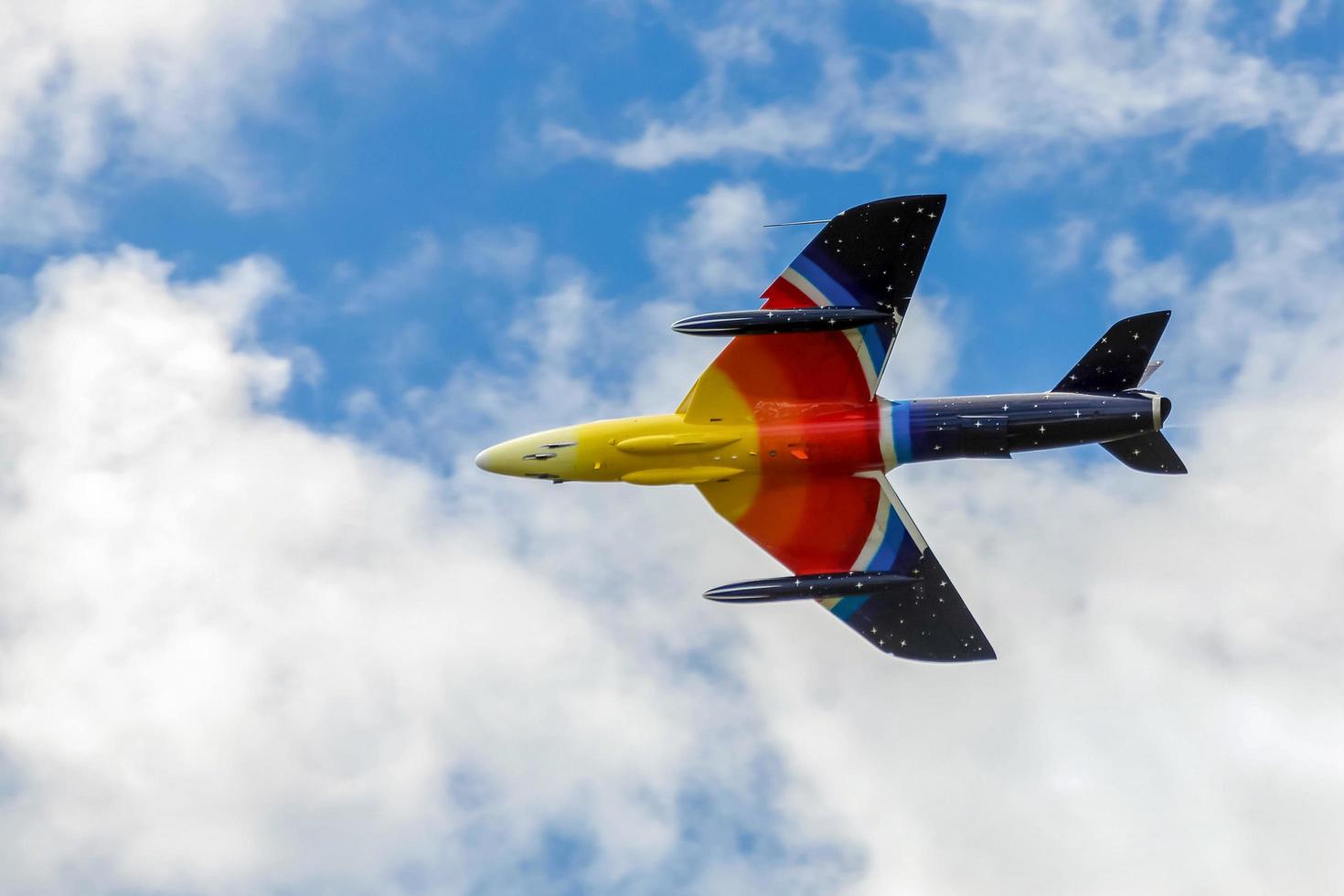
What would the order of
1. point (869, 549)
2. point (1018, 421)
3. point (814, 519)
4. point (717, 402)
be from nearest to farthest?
point (1018, 421)
point (717, 402)
point (814, 519)
point (869, 549)

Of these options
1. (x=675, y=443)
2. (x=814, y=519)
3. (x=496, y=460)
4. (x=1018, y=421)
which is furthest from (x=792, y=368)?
(x=496, y=460)

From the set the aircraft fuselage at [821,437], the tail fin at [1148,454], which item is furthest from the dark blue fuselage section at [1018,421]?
the tail fin at [1148,454]

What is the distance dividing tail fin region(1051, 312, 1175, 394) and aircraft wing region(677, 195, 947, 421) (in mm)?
4658

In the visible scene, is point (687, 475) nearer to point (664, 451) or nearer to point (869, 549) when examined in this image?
point (664, 451)

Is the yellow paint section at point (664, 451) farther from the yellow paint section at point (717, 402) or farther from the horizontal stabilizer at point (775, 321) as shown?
the horizontal stabilizer at point (775, 321)

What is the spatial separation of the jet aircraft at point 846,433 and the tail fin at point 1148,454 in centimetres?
4

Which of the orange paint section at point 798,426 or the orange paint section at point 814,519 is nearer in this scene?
the orange paint section at point 798,426

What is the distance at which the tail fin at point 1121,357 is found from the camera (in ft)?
→ 139

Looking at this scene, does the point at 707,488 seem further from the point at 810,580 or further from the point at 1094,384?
the point at 1094,384

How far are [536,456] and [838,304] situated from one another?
27.8 feet

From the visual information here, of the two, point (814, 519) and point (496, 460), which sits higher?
point (496, 460)

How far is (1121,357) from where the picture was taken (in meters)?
42.5

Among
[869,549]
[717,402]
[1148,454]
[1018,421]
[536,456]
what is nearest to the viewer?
[1018,421]

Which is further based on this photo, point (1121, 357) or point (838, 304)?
point (838, 304)
